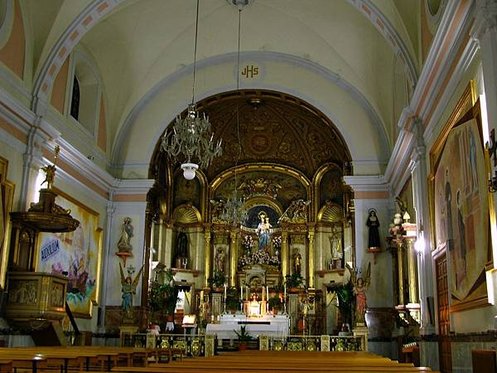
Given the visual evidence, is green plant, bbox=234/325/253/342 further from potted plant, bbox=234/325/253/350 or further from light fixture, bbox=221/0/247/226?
light fixture, bbox=221/0/247/226

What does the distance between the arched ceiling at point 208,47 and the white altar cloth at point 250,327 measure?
5325mm

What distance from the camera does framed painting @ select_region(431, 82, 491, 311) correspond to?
291 inches

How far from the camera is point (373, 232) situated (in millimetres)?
15398

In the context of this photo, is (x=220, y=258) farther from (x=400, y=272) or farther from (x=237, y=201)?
(x=400, y=272)

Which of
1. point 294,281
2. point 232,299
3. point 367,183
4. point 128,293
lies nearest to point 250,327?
point 232,299

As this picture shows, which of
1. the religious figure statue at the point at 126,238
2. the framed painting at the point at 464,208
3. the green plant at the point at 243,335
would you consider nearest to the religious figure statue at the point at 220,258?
the green plant at the point at 243,335

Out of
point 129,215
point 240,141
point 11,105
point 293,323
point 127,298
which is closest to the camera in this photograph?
point 11,105

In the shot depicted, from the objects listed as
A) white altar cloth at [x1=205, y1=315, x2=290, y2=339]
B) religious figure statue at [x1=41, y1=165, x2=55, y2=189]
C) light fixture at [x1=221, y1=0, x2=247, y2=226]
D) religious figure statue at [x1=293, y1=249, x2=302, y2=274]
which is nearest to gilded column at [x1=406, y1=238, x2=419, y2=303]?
white altar cloth at [x1=205, y1=315, x2=290, y2=339]

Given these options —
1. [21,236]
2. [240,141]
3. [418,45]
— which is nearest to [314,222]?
[240,141]

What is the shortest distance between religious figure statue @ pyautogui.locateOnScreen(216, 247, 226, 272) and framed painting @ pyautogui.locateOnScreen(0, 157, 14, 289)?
10.8 meters

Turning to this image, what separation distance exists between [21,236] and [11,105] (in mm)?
2413

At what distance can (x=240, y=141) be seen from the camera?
21.1 metres

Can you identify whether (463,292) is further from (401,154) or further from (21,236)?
(21,236)

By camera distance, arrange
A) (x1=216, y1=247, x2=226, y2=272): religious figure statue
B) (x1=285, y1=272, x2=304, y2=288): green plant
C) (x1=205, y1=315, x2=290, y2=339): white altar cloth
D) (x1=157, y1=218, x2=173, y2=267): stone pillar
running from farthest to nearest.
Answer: (x1=216, y1=247, x2=226, y2=272): religious figure statue → (x1=285, y1=272, x2=304, y2=288): green plant → (x1=157, y1=218, x2=173, y2=267): stone pillar → (x1=205, y1=315, x2=290, y2=339): white altar cloth
